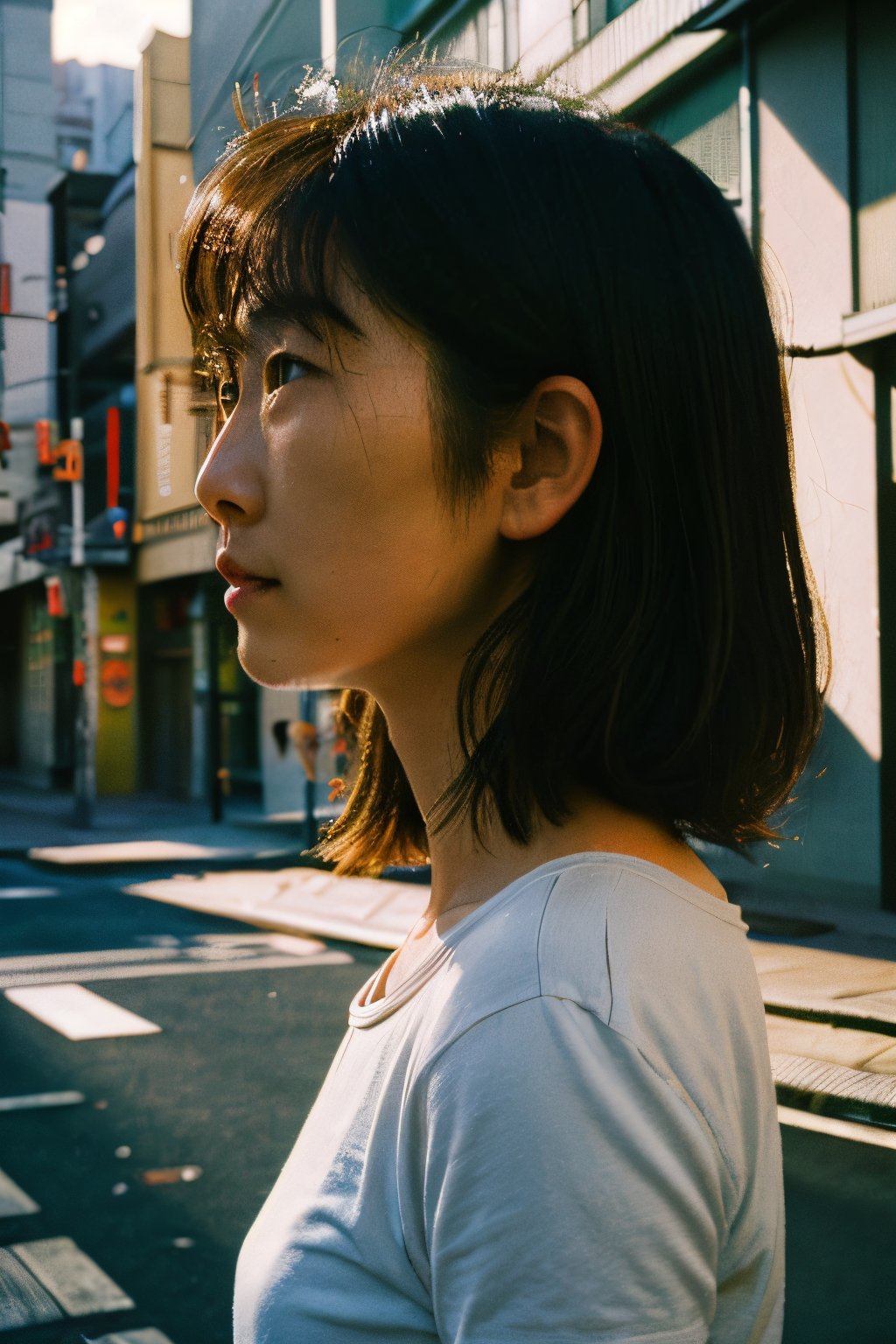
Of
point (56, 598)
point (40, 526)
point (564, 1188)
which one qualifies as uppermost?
point (40, 526)

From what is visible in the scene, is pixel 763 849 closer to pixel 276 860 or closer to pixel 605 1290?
pixel 276 860

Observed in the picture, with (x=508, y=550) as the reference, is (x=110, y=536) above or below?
above

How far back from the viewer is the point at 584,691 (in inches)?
32.2

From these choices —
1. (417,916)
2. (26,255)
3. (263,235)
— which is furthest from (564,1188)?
(26,255)

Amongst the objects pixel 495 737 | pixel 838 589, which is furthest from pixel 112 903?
pixel 495 737

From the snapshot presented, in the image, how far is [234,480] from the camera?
830 millimetres

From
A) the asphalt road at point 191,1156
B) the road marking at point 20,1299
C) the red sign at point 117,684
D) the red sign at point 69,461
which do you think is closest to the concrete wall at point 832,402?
the asphalt road at point 191,1156

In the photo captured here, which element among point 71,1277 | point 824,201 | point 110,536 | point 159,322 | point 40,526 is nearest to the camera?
point 71,1277

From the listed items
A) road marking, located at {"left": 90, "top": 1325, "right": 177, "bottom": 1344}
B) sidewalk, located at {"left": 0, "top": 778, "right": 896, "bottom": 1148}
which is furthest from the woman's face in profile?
sidewalk, located at {"left": 0, "top": 778, "right": 896, "bottom": 1148}

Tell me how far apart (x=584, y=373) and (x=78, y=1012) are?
587 cm

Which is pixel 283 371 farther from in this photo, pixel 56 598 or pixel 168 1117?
pixel 56 598

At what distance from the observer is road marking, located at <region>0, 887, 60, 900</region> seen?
999 centimetres

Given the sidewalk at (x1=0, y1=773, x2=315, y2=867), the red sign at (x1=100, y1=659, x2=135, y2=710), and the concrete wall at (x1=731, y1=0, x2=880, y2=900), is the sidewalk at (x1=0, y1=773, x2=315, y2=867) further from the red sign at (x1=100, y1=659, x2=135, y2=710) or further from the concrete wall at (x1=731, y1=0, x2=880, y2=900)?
the concrete wall at (x1=731, y1=0, x2=880, y2=900)

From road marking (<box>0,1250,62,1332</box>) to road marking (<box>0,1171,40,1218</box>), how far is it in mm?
302
